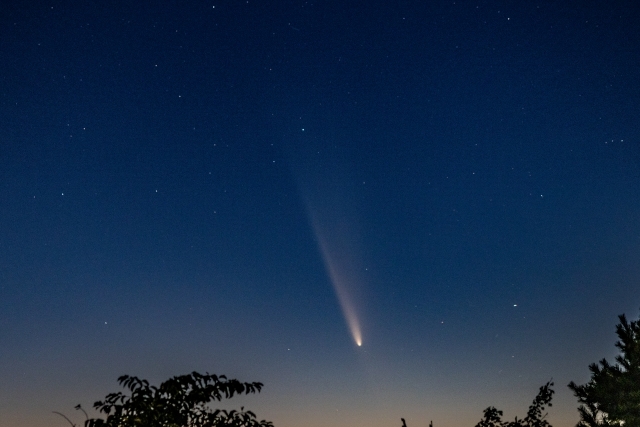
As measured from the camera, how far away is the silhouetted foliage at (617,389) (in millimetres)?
13320

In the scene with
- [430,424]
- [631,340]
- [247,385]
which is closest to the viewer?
[247,385]

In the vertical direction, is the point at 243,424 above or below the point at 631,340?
below

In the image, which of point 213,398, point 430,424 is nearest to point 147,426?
point 213,398

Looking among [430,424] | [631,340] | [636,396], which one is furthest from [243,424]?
[631,340]

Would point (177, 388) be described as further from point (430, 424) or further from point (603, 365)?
point (603, 365)

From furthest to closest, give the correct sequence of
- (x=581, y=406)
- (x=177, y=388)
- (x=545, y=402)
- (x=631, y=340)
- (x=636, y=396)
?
(x=581, y=406), (x=631, y=340), (x=636, y=396), (x=545, y=402), (x=177, y=388)

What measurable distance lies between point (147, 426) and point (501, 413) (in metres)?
9.11

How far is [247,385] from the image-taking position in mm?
5074

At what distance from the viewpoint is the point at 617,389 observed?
14883 mm

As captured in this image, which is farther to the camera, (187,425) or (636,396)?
(636,396)

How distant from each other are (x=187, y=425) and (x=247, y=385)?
744 millimetres

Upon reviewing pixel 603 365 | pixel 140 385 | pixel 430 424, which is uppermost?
pixel 603 365

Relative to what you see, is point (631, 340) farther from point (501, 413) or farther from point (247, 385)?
point (247, 385)

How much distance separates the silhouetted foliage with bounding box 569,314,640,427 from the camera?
13.3m
